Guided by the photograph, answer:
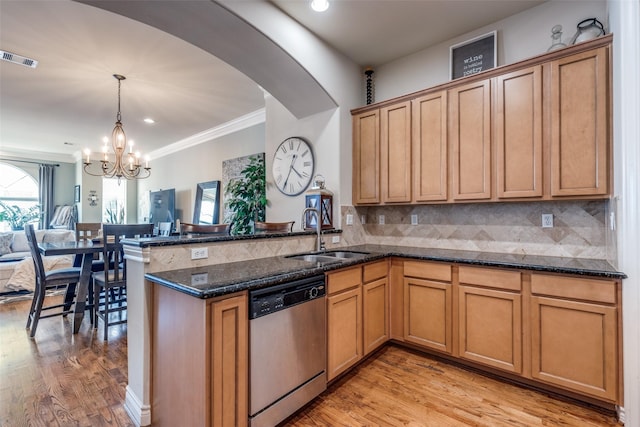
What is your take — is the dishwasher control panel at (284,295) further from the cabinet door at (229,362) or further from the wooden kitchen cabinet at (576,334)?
the wooden kitchen cabinet at (576,334)

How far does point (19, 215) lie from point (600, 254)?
35.8 ft

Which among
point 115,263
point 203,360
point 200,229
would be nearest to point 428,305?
point 203,360

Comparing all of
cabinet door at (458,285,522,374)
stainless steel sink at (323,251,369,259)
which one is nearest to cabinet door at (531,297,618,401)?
cabinet door at (458,285,522,374)

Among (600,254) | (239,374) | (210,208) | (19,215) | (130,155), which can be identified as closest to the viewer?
(239,374)

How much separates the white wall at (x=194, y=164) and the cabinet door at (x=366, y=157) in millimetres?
2068

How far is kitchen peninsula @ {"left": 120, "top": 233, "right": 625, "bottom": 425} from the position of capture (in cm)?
144

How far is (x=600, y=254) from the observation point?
2.29m

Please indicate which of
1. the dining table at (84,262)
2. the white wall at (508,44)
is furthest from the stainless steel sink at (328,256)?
the dining table at (84,262)

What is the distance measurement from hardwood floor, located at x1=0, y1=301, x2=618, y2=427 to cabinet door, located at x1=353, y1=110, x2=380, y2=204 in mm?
1594

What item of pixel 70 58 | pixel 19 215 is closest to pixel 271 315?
pixel 70 58

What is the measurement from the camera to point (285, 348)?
5.68 ft

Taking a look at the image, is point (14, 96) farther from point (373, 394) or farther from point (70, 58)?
point (373, 394)

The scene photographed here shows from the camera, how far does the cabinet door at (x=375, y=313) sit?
2.45 meters

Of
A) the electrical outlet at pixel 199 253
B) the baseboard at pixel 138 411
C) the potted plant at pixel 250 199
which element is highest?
the potted plant at pixel 250 199
